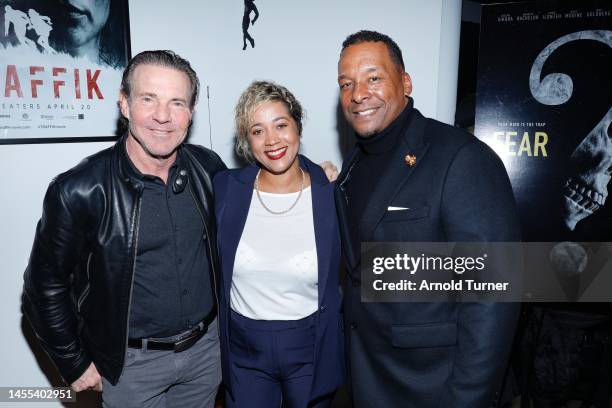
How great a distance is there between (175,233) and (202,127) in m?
1.14

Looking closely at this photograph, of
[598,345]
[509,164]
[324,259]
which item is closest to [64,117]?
[324,259]

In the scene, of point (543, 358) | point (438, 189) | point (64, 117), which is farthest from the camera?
point (543, 358)

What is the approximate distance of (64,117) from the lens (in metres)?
2.28

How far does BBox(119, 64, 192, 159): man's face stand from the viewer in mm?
1698

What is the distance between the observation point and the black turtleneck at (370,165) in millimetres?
1611

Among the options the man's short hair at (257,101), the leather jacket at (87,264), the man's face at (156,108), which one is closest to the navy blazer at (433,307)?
the man's short hair at (257,101)

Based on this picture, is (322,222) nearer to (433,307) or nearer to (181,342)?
(433,307)

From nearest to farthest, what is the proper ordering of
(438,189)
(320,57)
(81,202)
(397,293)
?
(438,189) < (397,293) < (81,202) < (320,57)

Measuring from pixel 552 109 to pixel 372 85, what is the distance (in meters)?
1.27

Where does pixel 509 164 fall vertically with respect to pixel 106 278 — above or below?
above

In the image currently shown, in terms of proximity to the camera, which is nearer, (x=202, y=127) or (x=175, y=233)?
(x=175, y=233)

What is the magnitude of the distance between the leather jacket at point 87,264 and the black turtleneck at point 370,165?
0.90m

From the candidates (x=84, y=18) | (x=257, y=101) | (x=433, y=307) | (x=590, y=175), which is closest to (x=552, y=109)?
(x=590, y=175)

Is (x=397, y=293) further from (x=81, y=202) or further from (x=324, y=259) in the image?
(x=81, y=202)
